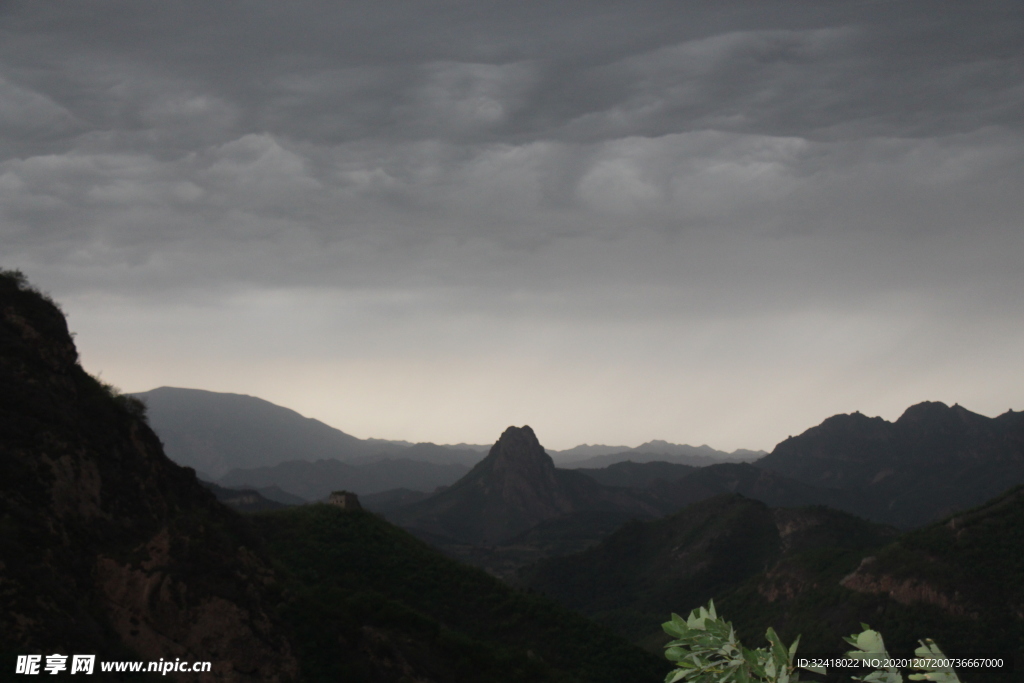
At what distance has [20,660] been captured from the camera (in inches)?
1042

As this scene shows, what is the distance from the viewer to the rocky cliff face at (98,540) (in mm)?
31125

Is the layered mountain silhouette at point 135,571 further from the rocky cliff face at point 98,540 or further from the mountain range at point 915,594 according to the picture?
the mountain range at point 915,594

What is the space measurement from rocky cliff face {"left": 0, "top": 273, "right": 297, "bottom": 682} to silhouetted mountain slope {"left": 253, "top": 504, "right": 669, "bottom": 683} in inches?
196

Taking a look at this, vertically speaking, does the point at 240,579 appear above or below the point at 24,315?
below

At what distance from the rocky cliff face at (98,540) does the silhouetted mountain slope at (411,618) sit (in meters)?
4.99

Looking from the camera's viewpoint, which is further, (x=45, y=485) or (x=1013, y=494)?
(x=1013, y=494)

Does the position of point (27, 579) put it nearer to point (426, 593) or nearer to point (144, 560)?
point (144, 560)

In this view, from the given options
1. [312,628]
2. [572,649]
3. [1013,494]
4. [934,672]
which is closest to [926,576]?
[1013,494]

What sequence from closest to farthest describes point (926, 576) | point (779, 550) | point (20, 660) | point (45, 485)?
point (20, 660)
point (45, 485)
point (926, 576)
point (779, 550)

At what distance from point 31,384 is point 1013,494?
154460 mm

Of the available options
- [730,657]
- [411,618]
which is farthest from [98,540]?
[730,657]

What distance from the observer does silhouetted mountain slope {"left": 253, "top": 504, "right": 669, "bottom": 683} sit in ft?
156

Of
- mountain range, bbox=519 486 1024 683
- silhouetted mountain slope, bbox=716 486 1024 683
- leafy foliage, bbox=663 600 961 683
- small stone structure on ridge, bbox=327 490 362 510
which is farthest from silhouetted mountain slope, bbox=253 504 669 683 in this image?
silhouetted mountain slope, bbox=716 486 1024 683

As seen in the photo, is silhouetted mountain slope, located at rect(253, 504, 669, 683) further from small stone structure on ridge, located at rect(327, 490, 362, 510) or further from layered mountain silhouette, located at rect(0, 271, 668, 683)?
small stone structure on ridge, located at rect(327, 490, 362, 510)
